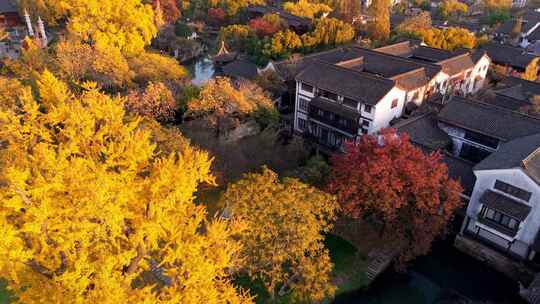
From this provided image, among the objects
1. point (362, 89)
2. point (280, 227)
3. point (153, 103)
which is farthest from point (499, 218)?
point (153, 103)

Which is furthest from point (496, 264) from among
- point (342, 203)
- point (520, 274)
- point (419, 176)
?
point (342, 203)

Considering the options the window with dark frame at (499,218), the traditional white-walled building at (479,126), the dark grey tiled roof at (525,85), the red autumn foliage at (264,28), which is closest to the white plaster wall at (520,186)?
the window with dark frame at (499,218)

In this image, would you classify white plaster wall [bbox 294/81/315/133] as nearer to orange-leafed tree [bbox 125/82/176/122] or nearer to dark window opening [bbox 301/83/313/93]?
dark window opening [bbox 301/83/313/93]

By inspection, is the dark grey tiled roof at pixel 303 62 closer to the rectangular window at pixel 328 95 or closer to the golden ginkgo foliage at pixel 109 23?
the rectangular window at pixel 328 95

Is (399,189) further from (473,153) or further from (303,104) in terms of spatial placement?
(303,104)

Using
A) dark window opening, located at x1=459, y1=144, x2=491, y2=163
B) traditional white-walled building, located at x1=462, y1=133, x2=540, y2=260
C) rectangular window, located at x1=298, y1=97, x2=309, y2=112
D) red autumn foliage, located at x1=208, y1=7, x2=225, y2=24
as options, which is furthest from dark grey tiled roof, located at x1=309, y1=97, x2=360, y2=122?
red autumn foliage, located at x1=208, y1=7, x2=225, y2=24

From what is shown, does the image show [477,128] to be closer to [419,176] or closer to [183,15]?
[419,176]
